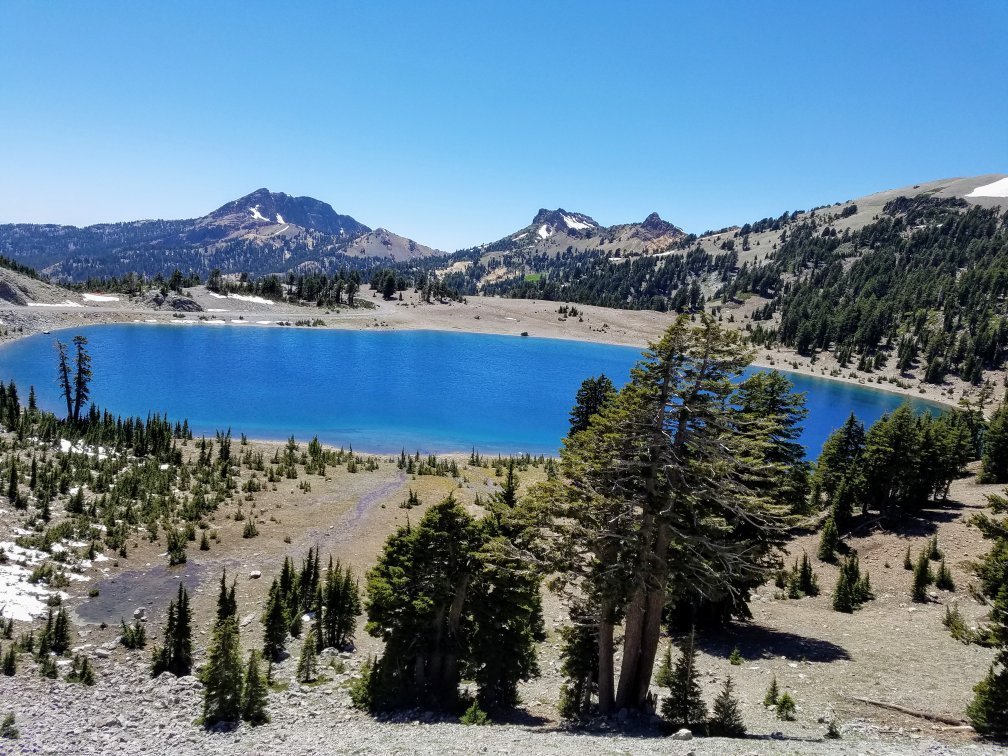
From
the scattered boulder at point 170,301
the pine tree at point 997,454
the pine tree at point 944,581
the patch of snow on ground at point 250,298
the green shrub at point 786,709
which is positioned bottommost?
the pine tree at point 944,581

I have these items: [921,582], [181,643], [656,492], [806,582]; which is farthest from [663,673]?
[181,643]

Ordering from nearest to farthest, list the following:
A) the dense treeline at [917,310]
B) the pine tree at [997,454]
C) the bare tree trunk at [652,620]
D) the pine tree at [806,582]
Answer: the bare tree trunk at [652,620] → the pine tree at [806,582] → the pine tree at [997,454] → the dense treeline at [917,310]

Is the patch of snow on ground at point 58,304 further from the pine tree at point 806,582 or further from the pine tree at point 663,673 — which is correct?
the pine tree at point 806,582

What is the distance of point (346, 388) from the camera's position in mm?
80438

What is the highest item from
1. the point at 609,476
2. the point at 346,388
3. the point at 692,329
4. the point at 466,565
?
the point at 692,329

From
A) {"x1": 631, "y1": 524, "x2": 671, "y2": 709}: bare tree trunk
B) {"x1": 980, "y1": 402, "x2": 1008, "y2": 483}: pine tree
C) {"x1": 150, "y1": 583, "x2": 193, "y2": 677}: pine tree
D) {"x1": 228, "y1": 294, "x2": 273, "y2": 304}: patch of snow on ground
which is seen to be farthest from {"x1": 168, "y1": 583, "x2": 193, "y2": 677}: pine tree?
{"x1": 228, "y1": 294, "x2": 273, "y2": 304}: patch of snow on ground

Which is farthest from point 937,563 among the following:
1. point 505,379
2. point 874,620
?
point 505,379

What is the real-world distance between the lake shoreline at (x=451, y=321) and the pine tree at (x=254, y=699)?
85468 mm

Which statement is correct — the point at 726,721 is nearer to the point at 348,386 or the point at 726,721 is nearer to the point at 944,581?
the point at 944,581

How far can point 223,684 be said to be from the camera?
14297 mm

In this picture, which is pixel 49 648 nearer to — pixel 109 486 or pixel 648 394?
pixel 109 486

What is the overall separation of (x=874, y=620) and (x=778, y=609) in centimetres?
339

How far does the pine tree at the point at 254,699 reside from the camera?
1445 centimetres

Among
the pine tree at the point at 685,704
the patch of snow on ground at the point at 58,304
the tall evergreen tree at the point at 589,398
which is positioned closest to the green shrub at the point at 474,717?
the pine tree at the point at 685,704
